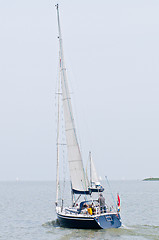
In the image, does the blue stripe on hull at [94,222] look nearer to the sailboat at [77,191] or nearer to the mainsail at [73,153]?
the sailboat at [77,191]

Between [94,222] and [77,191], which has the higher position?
[77,191]

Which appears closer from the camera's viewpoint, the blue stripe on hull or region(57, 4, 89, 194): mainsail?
the blue stripe on hull

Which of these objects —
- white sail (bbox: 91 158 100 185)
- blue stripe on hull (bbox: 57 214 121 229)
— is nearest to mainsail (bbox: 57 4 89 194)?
blue stripe on hull (bbox: 57 214 121 229)

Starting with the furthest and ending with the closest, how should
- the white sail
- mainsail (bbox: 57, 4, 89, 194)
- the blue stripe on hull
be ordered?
the white sail < mainsail (bbox: 57, 4, 89, 194) < the blue stripe on hull

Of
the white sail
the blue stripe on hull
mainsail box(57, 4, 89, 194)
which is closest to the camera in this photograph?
the blue stripe on hull

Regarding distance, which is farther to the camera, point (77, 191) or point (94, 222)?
point (77, 191)

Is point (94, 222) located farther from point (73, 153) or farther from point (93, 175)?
point (93, 175)

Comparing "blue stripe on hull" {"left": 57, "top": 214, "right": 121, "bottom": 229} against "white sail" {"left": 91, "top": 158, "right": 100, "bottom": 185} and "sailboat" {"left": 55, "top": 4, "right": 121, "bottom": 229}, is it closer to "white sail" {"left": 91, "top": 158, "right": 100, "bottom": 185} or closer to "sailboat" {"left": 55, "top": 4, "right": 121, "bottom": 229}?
"sailboat" {"left": 55, "top": 4, "right": 121, "bottom": 229}

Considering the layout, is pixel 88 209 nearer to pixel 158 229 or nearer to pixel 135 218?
pixel 158 229

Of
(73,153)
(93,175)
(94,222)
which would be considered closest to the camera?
(94,222)

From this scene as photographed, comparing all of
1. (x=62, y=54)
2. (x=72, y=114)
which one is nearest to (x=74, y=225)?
(x=72, y=114)

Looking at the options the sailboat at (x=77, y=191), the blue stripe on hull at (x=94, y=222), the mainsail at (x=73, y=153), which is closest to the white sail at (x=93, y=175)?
the sailboat at (x=77, y=191)

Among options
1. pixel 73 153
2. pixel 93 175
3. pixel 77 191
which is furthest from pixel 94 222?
pixel 93 175

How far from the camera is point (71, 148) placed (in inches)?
1244
